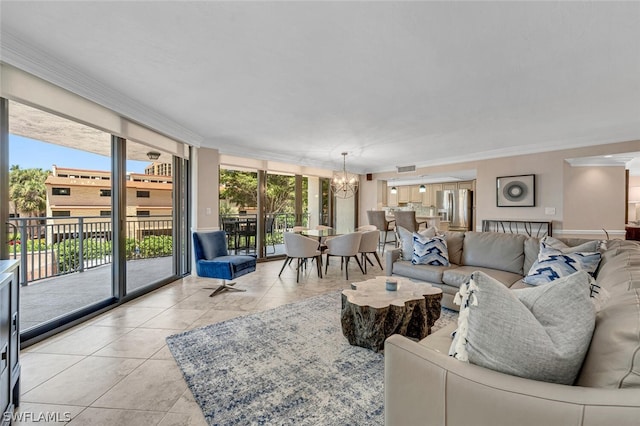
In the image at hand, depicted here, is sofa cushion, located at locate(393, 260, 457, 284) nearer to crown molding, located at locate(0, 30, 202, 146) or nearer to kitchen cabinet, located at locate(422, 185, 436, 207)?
crown molding, located at locate(0, 30, 202, 146)

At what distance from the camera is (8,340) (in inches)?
59.6

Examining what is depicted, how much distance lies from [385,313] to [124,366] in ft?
6.66

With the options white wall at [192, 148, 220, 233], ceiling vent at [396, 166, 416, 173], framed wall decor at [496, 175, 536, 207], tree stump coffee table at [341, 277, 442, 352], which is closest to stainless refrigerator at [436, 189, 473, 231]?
ceiling vent at [396, 166, 416, 173]

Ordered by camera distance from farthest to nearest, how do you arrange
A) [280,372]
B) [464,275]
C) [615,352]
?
[464,275]
[280,372]
[615,352]

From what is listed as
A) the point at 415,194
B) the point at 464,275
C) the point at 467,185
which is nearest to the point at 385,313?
the point at 464,275

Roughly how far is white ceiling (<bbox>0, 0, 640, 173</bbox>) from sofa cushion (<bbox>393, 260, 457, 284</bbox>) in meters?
1.93

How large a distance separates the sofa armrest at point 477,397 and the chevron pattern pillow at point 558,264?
2142 millimetres

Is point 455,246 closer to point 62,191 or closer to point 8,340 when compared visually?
point 8,340

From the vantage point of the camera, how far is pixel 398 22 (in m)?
1.81

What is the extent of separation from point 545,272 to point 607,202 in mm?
3898

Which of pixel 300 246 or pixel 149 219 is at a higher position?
pixel 149 219

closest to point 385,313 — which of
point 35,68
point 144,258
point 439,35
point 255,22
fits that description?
point 439,35

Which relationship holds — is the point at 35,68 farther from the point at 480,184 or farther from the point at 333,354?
the point at 480,184

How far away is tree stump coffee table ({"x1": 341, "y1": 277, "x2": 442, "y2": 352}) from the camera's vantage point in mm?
2283
